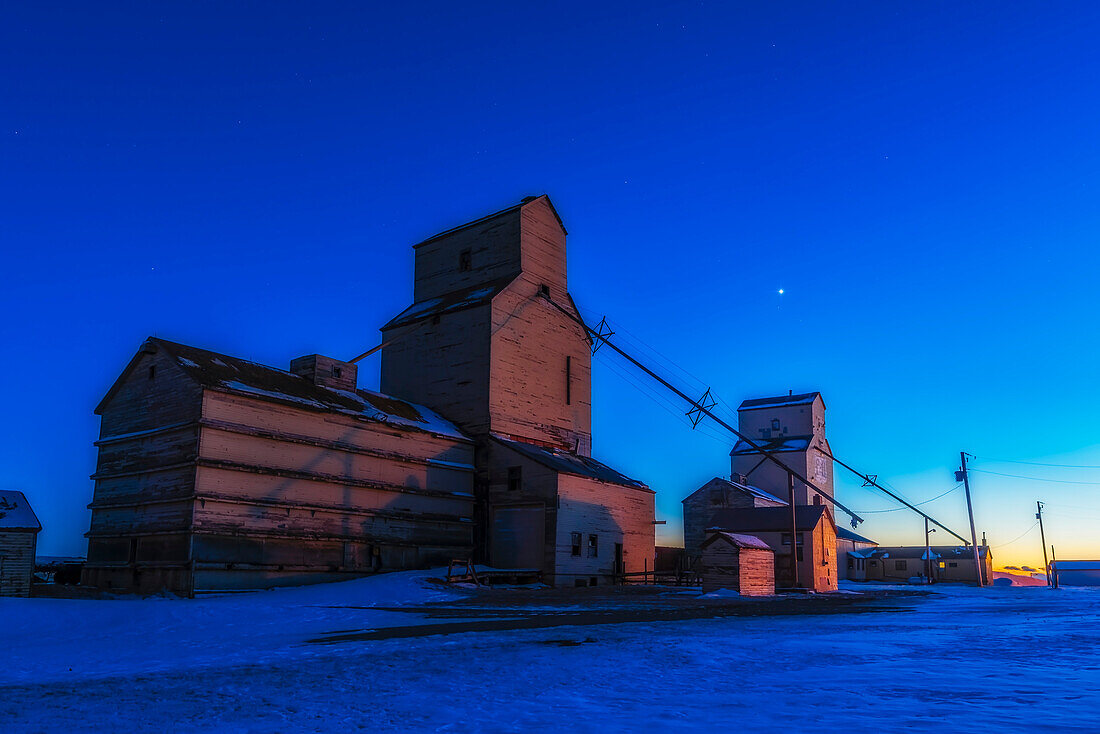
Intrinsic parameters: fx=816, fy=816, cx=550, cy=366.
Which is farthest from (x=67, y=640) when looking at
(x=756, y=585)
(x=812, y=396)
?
(x=812, y=396)

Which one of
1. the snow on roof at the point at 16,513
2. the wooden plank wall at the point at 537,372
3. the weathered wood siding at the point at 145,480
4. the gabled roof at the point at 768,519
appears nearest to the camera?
the snow on roof at the point at 16,513

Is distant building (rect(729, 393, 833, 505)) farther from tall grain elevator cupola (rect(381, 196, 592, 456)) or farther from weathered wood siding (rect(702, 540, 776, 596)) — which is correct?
weathered wood siding (rect(702, 540, 776, 596))

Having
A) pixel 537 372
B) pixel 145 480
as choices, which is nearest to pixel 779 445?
pixel 537 372

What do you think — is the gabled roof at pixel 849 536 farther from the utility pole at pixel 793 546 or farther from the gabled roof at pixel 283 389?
the gabled roof at pixel 283 389

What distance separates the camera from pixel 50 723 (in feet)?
23.9

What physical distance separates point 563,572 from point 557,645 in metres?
24.4

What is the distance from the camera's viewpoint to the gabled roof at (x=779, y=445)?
74.4m

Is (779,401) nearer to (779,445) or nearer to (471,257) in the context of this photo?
(779,445)

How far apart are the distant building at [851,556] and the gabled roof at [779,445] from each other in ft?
42.6

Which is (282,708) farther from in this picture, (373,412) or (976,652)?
(373,412)

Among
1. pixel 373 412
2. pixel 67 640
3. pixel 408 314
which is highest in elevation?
pixel 408 314

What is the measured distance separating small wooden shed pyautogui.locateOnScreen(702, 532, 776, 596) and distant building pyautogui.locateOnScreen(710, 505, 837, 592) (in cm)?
934

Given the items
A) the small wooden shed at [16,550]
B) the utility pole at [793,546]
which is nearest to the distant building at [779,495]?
the utility pole at [793,546]

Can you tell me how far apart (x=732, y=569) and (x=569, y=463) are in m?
10.5
